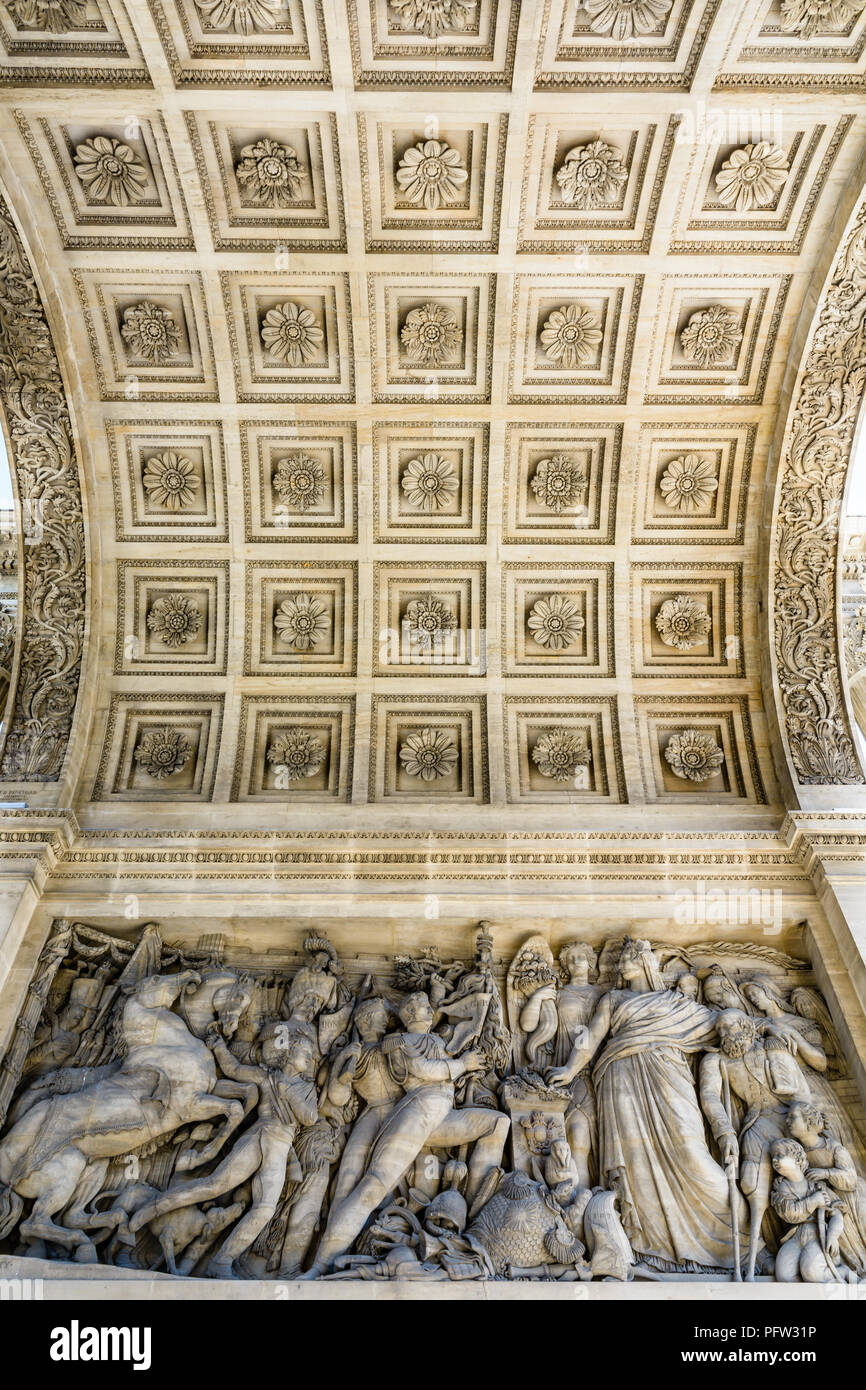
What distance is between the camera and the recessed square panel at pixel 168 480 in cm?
1747

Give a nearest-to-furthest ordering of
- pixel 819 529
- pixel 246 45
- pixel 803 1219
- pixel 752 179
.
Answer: pixel 803 1219 → pixel 246 45 → pixel 752 179 → pixel 819 529

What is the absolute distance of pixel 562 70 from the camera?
15031 mm

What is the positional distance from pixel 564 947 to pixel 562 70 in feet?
35.3

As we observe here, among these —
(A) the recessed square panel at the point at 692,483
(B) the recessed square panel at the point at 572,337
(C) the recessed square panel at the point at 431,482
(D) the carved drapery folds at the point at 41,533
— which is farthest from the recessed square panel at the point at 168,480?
(A) the recessed square panel at the point at 692,483

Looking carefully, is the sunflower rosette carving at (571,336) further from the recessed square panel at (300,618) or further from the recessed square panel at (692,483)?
the recessed square panel at (300,618)

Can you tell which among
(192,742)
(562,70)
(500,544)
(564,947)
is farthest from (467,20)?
(564,947)

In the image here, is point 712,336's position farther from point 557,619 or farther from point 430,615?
point 430,615

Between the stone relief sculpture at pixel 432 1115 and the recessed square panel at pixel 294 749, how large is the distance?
264cm

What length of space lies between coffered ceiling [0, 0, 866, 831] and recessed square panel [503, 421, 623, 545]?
0.14 ft

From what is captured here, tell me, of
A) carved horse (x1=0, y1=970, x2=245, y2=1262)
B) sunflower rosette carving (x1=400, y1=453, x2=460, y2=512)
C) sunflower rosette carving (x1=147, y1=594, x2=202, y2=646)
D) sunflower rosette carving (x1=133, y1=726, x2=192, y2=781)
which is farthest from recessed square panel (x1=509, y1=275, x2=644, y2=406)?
carved horse (x1=0, y1=970, x2=245, y2=1262)

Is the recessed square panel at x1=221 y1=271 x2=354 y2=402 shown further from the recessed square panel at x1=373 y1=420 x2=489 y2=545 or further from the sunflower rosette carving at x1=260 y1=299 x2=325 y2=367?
the recessed square panel at x1=373 y1=420 x2=489 y2=545

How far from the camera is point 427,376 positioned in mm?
17203

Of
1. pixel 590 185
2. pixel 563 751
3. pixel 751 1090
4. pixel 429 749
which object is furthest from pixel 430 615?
pixel 751 1090

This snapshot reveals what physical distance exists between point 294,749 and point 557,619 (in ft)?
13.9
